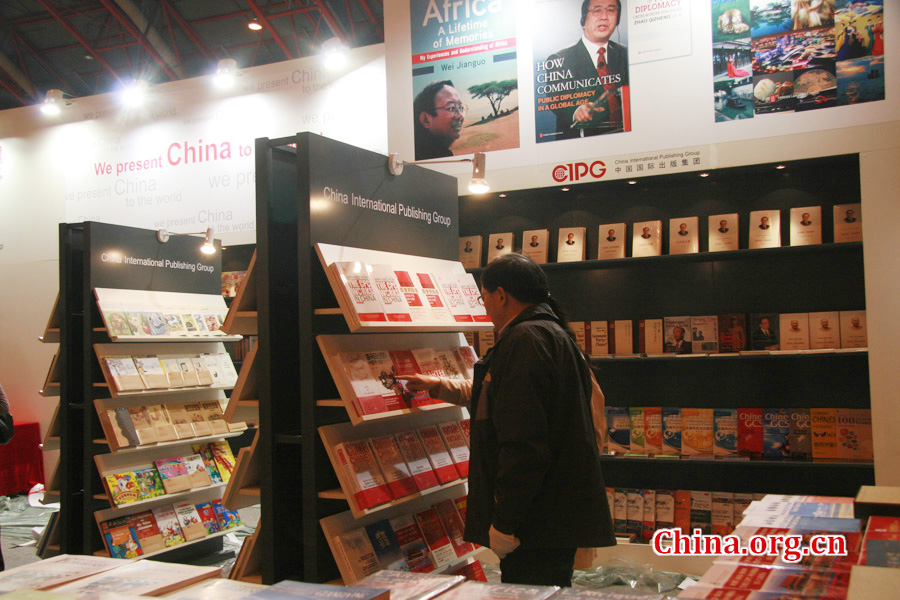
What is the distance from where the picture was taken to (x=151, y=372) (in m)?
5.06

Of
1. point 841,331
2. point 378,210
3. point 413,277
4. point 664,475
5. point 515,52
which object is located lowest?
point 664,475

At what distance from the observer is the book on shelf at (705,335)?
4.69 meters

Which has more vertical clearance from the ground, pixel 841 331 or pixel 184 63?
pixel 184 63

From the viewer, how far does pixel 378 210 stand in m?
3.33

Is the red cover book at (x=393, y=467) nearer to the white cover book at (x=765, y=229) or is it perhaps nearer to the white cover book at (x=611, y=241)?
the white cover book at (x=611, y=241)

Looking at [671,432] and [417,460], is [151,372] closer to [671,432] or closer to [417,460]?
[417,460]

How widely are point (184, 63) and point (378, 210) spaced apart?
10879 millimetres

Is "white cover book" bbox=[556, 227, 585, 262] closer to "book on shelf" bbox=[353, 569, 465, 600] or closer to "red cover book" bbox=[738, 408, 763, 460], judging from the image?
"red cover book" bbox=[738, 408, 763, 460]

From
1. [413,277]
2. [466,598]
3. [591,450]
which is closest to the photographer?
[466,598]

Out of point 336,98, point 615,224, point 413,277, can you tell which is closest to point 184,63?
point 336,98

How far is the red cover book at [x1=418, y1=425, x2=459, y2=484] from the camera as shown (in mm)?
3186

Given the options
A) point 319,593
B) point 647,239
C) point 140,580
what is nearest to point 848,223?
point 647,239

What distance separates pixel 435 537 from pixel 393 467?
1.46 feet

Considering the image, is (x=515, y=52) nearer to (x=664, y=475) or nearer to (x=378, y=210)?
(x=378, y=210)
